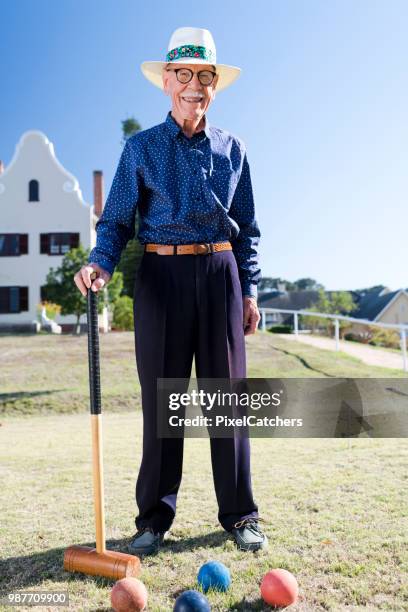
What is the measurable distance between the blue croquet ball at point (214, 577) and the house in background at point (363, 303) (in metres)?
35.2

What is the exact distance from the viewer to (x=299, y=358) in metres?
13.3

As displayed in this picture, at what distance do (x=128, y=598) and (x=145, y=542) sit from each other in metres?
0.65

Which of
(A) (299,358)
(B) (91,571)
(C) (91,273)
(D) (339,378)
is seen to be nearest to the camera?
(B) (91,571)

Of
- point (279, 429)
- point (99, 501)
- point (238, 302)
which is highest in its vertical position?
point (238, 302)

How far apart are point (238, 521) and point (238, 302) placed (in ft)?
3.32

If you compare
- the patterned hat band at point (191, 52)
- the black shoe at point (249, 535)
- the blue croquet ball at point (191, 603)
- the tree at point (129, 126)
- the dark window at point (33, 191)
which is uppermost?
the tree at point (129, 126)

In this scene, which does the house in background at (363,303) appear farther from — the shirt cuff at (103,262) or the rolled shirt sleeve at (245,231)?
the shirt cuff at (103,262)

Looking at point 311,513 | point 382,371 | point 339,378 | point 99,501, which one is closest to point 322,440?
point 311,513

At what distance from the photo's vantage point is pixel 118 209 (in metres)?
2.92

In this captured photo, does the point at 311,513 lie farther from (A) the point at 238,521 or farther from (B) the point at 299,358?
(B) the point at 299,358

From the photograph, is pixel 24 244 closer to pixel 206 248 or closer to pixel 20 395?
pixel 20 395

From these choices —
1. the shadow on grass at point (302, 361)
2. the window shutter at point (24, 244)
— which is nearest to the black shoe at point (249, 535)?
the shadow on grass at point (302, 361)

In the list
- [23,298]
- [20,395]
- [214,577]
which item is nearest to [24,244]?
[23,298]

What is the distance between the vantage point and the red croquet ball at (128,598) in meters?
2.06
